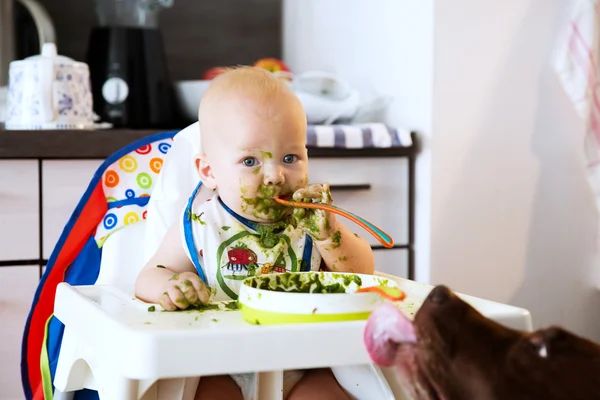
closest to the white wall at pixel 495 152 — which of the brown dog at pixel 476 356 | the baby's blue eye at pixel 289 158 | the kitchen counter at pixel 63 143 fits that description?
the kitchen counter at pixel 63 143

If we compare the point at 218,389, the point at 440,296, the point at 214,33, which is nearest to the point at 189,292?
the point at 218,389

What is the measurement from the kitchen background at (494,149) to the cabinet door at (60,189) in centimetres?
70

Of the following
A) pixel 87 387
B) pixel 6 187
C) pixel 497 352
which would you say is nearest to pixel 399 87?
pixel 6 187

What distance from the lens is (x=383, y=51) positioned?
6.18ft

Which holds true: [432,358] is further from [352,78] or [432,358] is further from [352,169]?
[352,78]

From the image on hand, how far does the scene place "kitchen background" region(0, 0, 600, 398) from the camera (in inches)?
67.2

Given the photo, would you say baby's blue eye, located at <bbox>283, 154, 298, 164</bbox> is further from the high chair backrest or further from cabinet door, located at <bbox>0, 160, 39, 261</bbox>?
cabinet door, located at <bbox>0, 160, 39, 261</bbox>

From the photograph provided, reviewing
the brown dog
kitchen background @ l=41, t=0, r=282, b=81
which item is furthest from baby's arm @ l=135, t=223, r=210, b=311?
kitchen background @ l=41, t=0, r=282, b=81

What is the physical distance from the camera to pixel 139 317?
2.69 feet

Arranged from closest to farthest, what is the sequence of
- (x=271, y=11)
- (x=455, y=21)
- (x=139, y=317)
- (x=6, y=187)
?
(x=139, y=317)
(x=6, y=187)
(x=455, y=21)
(x=271, y=11)

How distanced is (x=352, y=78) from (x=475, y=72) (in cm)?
41

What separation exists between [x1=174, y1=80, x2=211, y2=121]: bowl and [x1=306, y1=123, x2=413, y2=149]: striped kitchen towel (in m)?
0.34

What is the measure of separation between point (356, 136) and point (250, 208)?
69cm

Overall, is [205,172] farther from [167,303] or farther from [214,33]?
[214,33]
